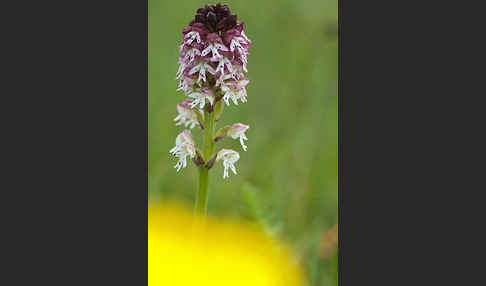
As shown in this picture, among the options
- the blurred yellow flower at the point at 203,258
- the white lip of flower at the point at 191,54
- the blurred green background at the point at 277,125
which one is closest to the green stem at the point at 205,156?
the white lip of flower at the point at 191,54

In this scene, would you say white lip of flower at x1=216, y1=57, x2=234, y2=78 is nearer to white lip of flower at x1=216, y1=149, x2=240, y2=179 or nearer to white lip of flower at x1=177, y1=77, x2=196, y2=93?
white lip of flower at x1=177, y1=77, x2=196, y2=93

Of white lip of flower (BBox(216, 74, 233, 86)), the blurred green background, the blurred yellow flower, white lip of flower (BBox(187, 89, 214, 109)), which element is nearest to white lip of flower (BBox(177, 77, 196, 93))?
white lip of flower (BBox(187, 89, 214, 109))

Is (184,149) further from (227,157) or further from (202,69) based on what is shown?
(202,69)

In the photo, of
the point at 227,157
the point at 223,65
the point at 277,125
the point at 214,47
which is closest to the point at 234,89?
the point at 223,65

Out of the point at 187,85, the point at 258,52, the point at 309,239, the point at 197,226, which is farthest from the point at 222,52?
the point at 258,52

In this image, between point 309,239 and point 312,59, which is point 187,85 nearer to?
point 309,239

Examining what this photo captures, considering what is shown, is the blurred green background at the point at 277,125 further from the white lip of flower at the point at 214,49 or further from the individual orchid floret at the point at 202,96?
the white lip of flower at the point at 214,49
